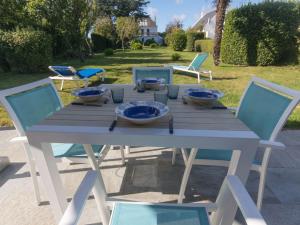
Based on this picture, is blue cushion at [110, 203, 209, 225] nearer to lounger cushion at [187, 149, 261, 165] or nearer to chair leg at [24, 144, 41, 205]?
lounger cushion at [187, 149, 261, 165]

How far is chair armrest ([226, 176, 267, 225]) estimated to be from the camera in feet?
3.07

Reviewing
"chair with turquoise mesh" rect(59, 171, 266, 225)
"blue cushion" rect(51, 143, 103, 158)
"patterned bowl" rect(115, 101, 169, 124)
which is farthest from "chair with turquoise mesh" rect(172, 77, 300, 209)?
"blue cushion" rect(51, 143, 103, 158)

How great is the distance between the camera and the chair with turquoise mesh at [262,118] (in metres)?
1.59

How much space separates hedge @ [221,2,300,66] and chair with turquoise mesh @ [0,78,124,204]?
9784mm

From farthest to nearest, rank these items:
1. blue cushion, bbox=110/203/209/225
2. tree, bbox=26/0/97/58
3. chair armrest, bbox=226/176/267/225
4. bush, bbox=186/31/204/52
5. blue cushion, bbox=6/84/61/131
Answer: bush, bbox=186/31/204/52
tree, bbox=26/0/97/58
blue cushion, bbox=6/84/61/131
blue cushion, bbox=110/203/209/225
chair armrest, bbox=226/176/267/225

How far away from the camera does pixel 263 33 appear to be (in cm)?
1014

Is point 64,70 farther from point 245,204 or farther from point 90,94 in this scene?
point 245,204

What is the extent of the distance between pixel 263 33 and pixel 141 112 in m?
10.2

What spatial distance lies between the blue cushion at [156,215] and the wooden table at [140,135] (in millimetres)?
149

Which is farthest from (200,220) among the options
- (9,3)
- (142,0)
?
(142,0)

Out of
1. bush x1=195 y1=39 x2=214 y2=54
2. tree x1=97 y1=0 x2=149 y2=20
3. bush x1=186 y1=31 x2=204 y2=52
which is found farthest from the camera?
tree x1=97 y1=0 x2=149 y2=20

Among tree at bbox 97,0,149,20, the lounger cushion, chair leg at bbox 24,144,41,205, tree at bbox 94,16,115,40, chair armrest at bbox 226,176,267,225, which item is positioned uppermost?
tree at bbox 97,0,149,20

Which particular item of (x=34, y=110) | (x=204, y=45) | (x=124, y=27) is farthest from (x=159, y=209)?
(x=124, y=27)

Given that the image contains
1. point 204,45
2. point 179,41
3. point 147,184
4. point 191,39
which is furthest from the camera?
point 179,41
